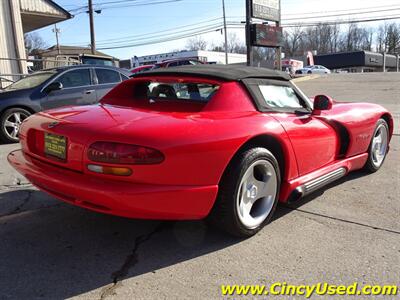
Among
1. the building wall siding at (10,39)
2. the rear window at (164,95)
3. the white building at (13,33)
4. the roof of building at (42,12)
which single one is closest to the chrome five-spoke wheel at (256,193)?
the rear window at (164,95)

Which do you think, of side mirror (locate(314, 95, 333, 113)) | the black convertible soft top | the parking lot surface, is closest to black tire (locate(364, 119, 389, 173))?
the parking lot surface

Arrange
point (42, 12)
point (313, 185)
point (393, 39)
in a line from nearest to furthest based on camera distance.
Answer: point (313, 185), point (42, 12), point (393, 39)

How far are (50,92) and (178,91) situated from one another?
4690 millimetres

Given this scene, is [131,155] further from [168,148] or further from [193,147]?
[193,147]

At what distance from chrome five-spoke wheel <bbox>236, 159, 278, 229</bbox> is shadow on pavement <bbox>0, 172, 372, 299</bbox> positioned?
0.77 ft

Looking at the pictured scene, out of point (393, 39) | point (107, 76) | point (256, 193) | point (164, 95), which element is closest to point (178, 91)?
point (164, 95)

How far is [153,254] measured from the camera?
9.86 ft

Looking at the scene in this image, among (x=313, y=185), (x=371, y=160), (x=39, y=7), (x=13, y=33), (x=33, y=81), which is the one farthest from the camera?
(x=39, y=7)

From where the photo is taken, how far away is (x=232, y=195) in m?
3.02

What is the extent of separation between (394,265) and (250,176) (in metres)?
1.20

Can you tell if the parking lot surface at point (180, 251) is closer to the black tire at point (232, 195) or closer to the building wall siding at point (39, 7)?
the black tire at point (232, 195)

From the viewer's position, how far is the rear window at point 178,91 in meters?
3.77

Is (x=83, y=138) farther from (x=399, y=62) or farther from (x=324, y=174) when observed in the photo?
(x=399, y=62)

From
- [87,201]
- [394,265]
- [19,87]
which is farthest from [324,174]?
[19,87]
